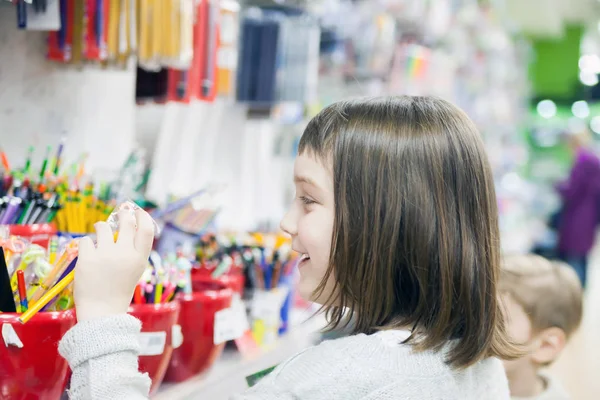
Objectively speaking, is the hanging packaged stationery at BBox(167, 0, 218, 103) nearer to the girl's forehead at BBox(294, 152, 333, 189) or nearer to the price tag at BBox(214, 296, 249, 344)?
the price tag at BBox(214, 296, 249, 344)

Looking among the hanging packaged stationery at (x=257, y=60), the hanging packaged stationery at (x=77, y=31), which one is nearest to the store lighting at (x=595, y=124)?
the hanging packaged stationery at (x=257, y=60)

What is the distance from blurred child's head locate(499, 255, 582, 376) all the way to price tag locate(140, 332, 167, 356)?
89 cm

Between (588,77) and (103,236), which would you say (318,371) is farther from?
(588,77)

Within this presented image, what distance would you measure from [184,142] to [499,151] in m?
3.84

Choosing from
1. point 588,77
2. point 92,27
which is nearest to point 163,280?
point 92,27

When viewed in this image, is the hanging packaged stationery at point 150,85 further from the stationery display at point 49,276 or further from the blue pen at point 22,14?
the stationery display at point 49,276

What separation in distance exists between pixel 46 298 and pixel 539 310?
1199 mm

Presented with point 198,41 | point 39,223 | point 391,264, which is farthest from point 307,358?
point 198,41

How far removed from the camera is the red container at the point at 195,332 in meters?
1.22

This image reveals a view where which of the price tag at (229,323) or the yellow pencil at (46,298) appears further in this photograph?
the price tag at (229,323)

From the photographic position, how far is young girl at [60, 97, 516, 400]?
0.85 meters

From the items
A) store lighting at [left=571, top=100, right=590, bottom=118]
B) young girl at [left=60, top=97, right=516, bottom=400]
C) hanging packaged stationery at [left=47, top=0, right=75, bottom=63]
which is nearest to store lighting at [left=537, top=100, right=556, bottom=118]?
store lighting at [left=571, top=100, right=590, bottom=118]

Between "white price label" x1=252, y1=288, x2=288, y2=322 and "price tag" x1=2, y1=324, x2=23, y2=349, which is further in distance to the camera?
"white price label" x1=252, y1=288, x2=288, y2=322

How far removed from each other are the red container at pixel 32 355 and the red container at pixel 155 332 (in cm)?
15
